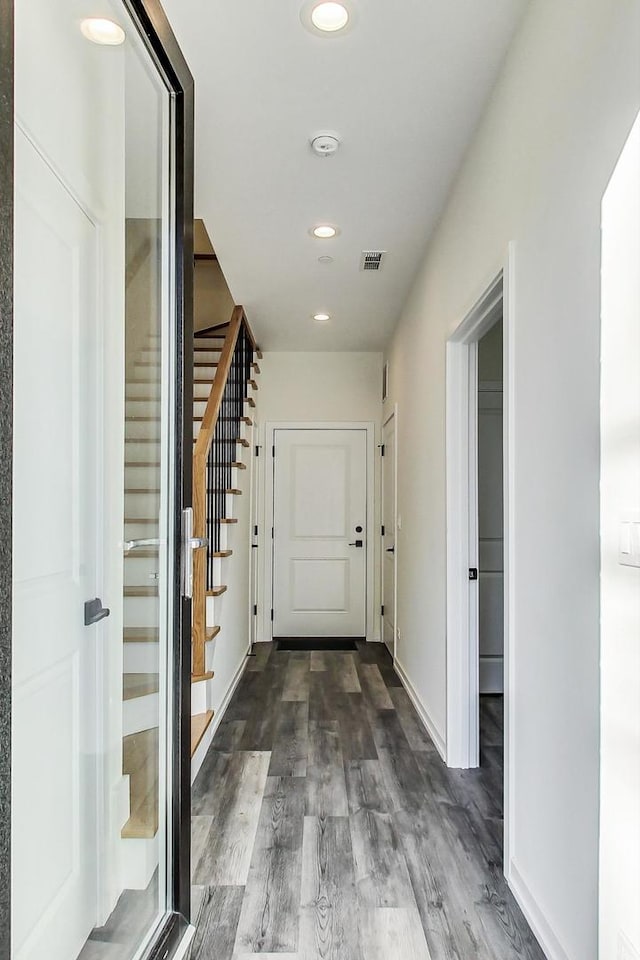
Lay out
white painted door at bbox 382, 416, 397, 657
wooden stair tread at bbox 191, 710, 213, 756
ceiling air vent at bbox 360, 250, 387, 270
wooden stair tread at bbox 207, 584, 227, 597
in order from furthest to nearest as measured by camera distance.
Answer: white painted door at bbox 382, 416, 397, 657 → ceiling air vent at bbox 360, 250, 387, 270 → wooden stair tread at bbox 207, 584, 227, 597 → wooden stair tread at bbox 191, 710, 213, 756

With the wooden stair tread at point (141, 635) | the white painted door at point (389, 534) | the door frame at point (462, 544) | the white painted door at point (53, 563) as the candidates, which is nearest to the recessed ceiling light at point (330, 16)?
the white painted door at point (53, 563)

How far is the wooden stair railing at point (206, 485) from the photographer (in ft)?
9.47

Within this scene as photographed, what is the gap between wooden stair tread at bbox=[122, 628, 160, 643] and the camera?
1526 millimetres

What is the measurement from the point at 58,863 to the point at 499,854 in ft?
4.88

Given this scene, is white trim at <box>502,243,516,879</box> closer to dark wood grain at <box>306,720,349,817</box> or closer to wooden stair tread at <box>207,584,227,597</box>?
dark wood grain at <box>306,720,349,817</box>

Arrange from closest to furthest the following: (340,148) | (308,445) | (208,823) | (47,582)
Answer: (47,582) → (208,823) → (340,148) → (308,445)

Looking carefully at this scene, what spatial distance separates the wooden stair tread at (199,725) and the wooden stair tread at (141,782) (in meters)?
1.10

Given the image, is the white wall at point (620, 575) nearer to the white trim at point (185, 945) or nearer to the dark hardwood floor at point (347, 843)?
the dark hardwood floor at point (347, 843)

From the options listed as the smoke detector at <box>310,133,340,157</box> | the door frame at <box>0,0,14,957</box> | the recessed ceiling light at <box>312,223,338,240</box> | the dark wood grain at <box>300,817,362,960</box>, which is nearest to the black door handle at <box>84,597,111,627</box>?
the door frame at <box>0,0,14,957</box>

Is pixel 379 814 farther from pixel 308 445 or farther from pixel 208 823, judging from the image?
Answer: pixel 308 445

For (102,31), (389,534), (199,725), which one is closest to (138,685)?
(199,725)

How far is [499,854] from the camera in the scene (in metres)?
2.11

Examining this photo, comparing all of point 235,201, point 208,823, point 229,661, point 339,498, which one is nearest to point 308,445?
point 339,498

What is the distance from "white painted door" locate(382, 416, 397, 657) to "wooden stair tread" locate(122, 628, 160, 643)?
326cm
